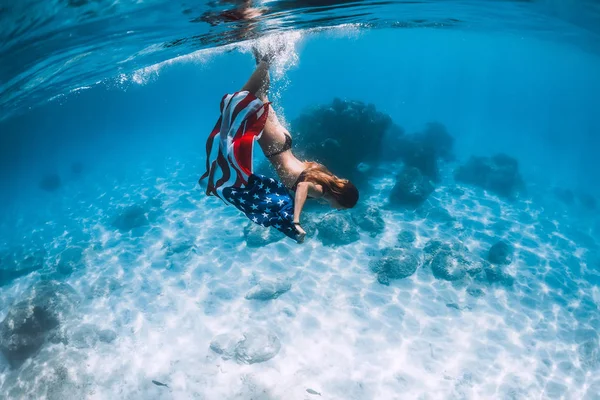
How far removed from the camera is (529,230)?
49.1 feet

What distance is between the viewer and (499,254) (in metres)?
12.4

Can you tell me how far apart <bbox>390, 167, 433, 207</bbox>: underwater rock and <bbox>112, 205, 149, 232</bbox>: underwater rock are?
477 inches

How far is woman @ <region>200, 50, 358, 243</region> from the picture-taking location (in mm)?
3062

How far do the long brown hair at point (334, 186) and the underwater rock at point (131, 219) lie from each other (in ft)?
49.0

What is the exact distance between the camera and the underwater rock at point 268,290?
10.5 metres

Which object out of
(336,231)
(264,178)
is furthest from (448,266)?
(264,178)

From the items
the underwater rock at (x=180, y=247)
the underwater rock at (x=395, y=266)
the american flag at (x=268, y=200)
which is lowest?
the underwater rock at (x=180, y=247)

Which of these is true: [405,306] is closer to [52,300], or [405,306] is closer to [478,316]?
[478,316]

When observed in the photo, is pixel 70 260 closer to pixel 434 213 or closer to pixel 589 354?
pixel 434 213

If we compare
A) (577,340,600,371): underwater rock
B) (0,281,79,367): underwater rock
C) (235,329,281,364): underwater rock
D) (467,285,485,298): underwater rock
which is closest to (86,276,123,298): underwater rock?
(0,281,79,367): underwater rock

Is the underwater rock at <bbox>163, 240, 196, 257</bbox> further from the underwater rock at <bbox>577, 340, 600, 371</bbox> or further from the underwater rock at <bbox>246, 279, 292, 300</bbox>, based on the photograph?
the underwater rock at <bbox>577, 340, 600, 371</bbox>

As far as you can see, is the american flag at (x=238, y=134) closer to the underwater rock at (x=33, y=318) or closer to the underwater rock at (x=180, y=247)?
the underwater rock at (x=33, y=318)

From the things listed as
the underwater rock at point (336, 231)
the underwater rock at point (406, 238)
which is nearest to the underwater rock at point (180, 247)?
the underwater rock at point (336, 231)

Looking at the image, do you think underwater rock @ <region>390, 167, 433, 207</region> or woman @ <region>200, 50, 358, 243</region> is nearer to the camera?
woman @ <region>200, 50, 358, 243</region>
